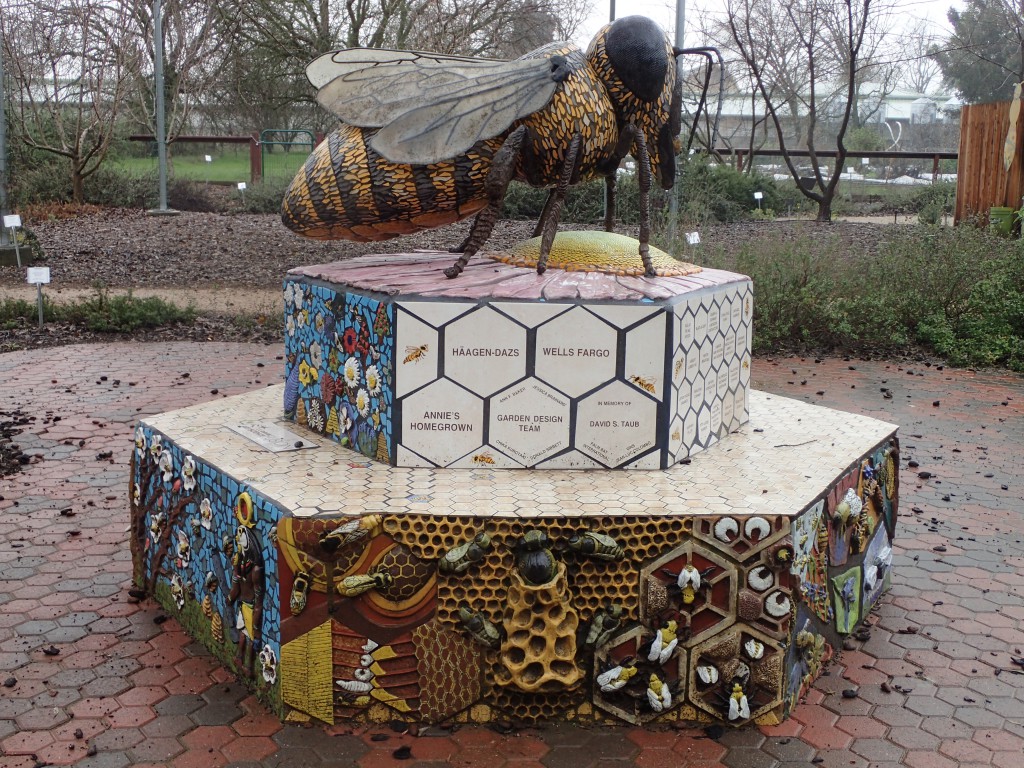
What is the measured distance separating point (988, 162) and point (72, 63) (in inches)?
658

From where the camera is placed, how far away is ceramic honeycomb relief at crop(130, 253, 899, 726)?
318 centimetres

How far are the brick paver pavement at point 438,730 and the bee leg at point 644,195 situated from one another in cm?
171

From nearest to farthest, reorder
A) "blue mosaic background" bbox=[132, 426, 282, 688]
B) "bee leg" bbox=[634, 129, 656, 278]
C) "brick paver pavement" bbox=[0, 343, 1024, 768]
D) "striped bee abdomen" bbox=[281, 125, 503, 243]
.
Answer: "brick paver pavement" bbox=[0, 343, 1024, 768], "blue mosaic background" bbox=[132, 426, 282, 688], "striped bee abdomen" bbox=[281, 125, 503, 243], "bee leg" bbox=[634, 129, 656, 278]

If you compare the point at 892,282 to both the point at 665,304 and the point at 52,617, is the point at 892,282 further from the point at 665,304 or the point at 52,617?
the point at 52,617

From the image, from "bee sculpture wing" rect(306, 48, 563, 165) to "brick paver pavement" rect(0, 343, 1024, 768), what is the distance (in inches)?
81.9

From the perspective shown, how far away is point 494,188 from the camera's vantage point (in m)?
3.85

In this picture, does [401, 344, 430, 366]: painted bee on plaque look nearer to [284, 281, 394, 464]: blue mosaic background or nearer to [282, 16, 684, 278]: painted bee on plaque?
[284, 281, 394, 464]: blue mosaic background

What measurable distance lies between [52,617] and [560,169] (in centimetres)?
276

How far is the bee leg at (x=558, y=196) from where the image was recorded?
3822mm

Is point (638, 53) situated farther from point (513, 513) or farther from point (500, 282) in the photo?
point (513, 513)

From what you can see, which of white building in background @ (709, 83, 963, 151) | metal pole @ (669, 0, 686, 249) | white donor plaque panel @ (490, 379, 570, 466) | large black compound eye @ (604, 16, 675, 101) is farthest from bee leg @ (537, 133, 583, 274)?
white building in background @ (709, 83, 963, 151)

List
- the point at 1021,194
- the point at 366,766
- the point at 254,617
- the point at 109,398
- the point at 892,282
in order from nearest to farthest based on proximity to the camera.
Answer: the point at 366,766 → the point at 254,617 → the point at 109,398 → the point at 892,282 → the point at 1021,194

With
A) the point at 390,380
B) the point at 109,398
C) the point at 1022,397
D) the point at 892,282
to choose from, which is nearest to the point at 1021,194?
the point at 892,282

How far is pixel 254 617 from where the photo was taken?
10.9 feet
